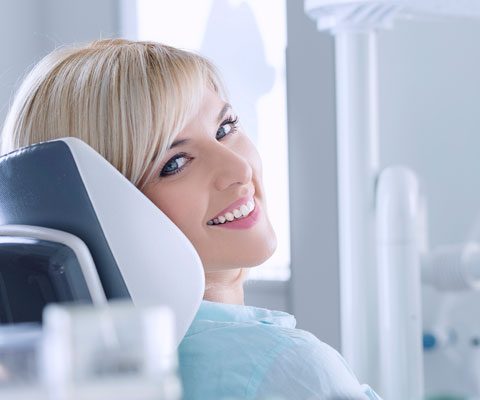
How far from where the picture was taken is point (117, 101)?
1.08 m

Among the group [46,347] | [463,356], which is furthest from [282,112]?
[46,347]

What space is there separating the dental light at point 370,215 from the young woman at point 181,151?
0.61 metres

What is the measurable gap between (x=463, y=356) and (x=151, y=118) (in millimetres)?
1296

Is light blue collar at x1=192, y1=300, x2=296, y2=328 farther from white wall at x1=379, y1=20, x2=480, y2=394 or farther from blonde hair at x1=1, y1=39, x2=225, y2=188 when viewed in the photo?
white wall at x1=379, y1=20, x2=480, y2=394

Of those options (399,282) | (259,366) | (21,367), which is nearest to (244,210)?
(259,366)

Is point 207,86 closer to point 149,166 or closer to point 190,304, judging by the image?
point 149,166

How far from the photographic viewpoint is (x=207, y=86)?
4.01ft

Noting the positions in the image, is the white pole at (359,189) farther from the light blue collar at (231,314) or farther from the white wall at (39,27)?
the white wall at (39,27)

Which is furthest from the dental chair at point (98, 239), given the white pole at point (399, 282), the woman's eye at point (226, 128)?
the white pole at point (399, 282)

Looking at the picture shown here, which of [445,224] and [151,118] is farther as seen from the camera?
[445,224]

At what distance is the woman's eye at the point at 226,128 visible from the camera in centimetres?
123

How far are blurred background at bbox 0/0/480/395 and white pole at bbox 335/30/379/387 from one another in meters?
0.35

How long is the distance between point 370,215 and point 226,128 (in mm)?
679

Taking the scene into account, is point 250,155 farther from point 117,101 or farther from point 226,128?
point 117,101
